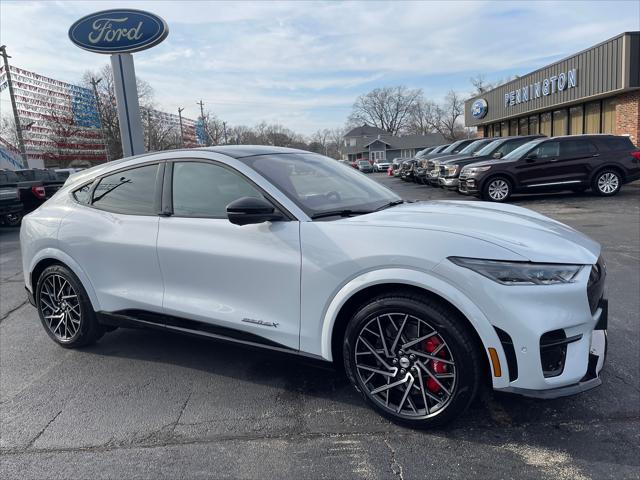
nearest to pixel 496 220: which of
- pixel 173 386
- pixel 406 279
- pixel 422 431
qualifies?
pixel 406 279

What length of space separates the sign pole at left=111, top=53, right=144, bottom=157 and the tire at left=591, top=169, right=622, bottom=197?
474 inches

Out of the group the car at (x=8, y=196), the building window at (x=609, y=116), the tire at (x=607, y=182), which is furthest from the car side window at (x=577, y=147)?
the car at (x=8, y=196)

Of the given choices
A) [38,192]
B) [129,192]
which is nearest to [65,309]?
[129,192]

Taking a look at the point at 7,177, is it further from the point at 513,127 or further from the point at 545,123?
the point at 513,127

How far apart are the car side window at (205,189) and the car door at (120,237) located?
0.20 metres

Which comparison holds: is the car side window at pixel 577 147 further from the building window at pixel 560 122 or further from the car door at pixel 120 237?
the car door at pixel 120 237

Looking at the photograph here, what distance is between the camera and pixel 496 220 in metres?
2.89

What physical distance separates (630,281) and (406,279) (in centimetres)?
423

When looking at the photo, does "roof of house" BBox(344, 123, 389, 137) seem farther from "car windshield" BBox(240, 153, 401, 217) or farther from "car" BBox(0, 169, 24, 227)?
"car windshield" BBox(240, 153, 401, 217)

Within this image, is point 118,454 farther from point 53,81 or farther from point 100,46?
point 53,81

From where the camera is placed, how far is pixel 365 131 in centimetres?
10106

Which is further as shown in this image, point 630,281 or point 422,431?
point 630,281

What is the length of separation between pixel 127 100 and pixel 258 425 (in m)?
8.22

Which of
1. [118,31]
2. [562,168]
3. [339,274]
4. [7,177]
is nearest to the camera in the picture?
[339,274]
